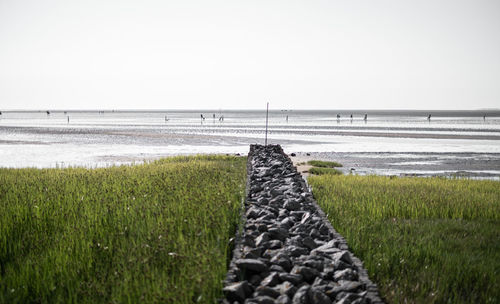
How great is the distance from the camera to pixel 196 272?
451 cm

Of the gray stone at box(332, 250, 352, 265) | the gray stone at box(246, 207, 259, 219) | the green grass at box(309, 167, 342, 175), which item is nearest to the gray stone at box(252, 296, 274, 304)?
the gray stone at box(332, 250, 352, 265)

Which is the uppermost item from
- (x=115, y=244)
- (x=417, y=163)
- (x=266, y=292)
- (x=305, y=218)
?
(x=305, y=218)

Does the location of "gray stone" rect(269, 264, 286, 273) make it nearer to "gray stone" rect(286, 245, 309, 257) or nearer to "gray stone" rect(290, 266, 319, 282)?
"gray stone" rect(290, 266, 319, 282)

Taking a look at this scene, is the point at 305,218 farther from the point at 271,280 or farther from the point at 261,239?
the point at 271,280

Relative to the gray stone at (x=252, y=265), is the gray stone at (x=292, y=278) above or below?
below

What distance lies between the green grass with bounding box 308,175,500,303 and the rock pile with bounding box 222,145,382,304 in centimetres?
52

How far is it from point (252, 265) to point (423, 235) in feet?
Result: 14.0

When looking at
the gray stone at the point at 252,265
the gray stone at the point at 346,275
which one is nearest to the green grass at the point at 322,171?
the gray stone at the point at 346,275

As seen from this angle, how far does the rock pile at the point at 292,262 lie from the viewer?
12.9 ft

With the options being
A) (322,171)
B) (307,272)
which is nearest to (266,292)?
(307,272)

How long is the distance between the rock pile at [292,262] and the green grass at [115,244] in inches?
12.1

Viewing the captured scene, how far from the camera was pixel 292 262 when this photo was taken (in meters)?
4.75

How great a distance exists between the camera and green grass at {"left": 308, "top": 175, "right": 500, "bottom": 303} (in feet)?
15.9

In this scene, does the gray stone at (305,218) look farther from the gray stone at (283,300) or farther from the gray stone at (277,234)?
the gray stone at (283,300)
